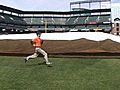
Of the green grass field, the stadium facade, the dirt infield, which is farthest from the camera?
the stadium facade

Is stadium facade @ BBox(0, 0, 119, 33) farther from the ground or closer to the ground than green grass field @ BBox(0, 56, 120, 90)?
farther from the ground

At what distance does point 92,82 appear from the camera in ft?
35.4

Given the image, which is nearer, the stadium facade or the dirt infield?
the dirt infield

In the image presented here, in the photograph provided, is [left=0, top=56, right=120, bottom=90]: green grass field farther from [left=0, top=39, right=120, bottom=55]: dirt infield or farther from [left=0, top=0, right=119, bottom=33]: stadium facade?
[left=0, top=0, right=119, bottom=33]: stadium facade

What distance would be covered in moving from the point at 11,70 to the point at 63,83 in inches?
149

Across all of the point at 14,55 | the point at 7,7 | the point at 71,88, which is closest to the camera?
the point at 71,88

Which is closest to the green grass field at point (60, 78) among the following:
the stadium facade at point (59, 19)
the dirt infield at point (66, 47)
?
the dirt infield at point (66, 47)

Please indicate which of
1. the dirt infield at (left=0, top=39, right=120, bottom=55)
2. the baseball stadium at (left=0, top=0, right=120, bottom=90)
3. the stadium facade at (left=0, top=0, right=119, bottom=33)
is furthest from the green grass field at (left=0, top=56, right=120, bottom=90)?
the stadium facade at (left=0, top=0, right=119, bottom=33)

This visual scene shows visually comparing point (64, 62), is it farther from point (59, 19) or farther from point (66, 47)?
point (59, 19)

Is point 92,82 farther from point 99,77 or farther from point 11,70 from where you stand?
point 11,70

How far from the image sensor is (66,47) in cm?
1939

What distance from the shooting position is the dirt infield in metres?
18.9

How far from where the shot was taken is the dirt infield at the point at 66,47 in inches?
744

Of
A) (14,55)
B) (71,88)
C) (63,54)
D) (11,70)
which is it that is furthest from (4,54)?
(71,88)
